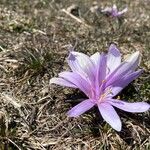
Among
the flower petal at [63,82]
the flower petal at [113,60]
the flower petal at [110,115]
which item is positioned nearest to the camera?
the flower petal at [110,115]

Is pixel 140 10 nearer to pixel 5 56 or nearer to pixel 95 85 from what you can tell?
pixel 5 56

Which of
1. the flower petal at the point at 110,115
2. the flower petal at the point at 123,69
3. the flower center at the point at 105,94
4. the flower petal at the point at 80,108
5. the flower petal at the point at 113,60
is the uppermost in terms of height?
the flower petal at the point at 113,60

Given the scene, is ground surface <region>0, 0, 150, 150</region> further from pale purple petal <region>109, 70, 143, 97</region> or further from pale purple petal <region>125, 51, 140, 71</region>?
pale purple petal <region>125, 51, 140, 71</region>

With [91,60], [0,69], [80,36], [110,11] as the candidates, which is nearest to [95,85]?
[91,60]

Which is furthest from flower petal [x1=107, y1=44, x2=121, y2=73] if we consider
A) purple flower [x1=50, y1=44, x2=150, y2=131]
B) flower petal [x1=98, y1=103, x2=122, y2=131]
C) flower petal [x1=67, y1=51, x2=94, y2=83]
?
flower petal [x1=98, y1=103, x2=122, y2=131]

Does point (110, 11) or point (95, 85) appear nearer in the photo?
point (95, 85)

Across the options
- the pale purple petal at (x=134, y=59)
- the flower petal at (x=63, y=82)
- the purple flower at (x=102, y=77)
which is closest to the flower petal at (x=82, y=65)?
the purple flower at (x=102, y=77)

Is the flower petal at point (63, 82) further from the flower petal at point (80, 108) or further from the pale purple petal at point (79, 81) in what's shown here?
the flower petal at point (80, 108)
